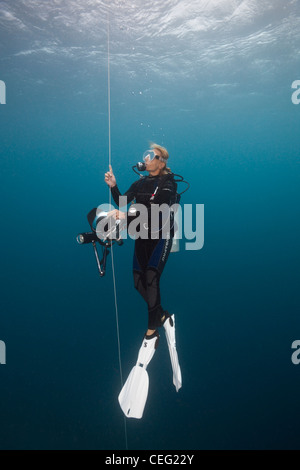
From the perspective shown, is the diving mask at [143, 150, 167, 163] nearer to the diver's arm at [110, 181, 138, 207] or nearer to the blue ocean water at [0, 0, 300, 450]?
the diver's arm at [110, 181, 138, 207]

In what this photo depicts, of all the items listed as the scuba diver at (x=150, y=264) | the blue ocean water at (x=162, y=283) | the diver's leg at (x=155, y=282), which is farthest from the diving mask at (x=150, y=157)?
the blue ocean water at (x=162, y=283)

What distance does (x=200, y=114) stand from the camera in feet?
74.2

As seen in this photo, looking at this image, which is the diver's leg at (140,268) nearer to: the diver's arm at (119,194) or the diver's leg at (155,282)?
the diver's leg at (155,282)

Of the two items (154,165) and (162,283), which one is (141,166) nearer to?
(154,165)

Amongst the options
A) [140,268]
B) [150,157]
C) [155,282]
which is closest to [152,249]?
[140,268]

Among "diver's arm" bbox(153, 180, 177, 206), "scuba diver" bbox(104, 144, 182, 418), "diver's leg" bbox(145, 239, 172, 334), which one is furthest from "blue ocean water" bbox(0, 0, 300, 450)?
"diver's arm" bbox(153, 180, 177, 206)

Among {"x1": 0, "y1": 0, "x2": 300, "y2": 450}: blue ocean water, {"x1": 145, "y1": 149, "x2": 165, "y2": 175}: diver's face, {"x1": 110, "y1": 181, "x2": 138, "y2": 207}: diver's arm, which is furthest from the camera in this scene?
{"x1": 0, "y1": 0, "x2": 300, "y2": 450}: blue ocean water

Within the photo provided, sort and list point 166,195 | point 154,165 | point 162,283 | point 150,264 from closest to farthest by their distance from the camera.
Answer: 1. point 166,195
2. point 150,264
3. point 154,165
4. point 162,283

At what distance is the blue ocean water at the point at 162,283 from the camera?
6.07m

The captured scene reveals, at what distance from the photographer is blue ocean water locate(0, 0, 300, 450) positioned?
19.9ft

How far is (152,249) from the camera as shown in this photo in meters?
4.23

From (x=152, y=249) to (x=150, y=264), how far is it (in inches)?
11.2

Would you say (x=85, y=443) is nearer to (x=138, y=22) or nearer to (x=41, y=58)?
(x=138, y=22)

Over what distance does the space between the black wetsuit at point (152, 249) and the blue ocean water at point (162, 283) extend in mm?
3839
